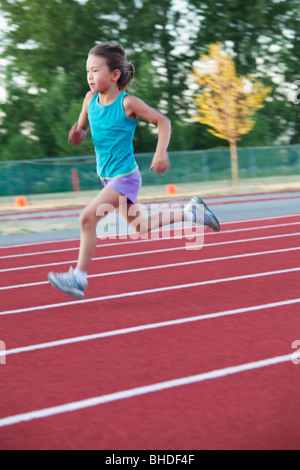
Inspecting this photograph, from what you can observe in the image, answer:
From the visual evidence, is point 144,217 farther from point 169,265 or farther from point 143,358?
point 143,358

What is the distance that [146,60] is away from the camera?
123ft

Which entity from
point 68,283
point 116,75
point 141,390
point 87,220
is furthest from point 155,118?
point 141,390

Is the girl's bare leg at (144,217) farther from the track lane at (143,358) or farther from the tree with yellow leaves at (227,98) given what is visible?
the tree with yellow leaves at (227,98)

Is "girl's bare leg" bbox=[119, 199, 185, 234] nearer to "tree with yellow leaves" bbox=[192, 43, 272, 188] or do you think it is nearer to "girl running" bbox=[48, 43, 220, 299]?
"girl running" bbox=[48, 43, 220, 299]

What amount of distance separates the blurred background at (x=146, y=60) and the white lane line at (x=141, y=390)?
97.3 feet

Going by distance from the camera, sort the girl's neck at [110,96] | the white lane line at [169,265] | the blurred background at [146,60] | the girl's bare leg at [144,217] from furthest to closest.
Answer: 1. the blurred background at [146,60]
2. the white lane line at [169,265]
3. the girl's bare leg at [144,217]
4. the girl's neck at [110,96]

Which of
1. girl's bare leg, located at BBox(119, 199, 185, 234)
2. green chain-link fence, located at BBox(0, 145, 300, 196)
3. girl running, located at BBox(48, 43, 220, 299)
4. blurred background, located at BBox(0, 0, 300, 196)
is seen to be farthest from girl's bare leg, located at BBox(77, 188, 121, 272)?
blurred background, located at BBox(0, 0, 300, 196)

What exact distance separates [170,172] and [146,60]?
1280 cm

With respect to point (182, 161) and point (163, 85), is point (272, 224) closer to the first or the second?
point (182, 161)

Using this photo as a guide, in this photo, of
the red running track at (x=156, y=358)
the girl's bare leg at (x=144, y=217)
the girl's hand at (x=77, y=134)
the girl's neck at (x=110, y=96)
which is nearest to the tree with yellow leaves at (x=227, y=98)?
the red running track at (x=156, y=358)

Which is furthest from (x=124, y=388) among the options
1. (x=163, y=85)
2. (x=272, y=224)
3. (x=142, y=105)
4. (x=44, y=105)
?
(x=163, y=85)

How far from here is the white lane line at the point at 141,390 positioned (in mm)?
3111

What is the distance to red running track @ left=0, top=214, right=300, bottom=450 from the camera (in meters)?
2.88
